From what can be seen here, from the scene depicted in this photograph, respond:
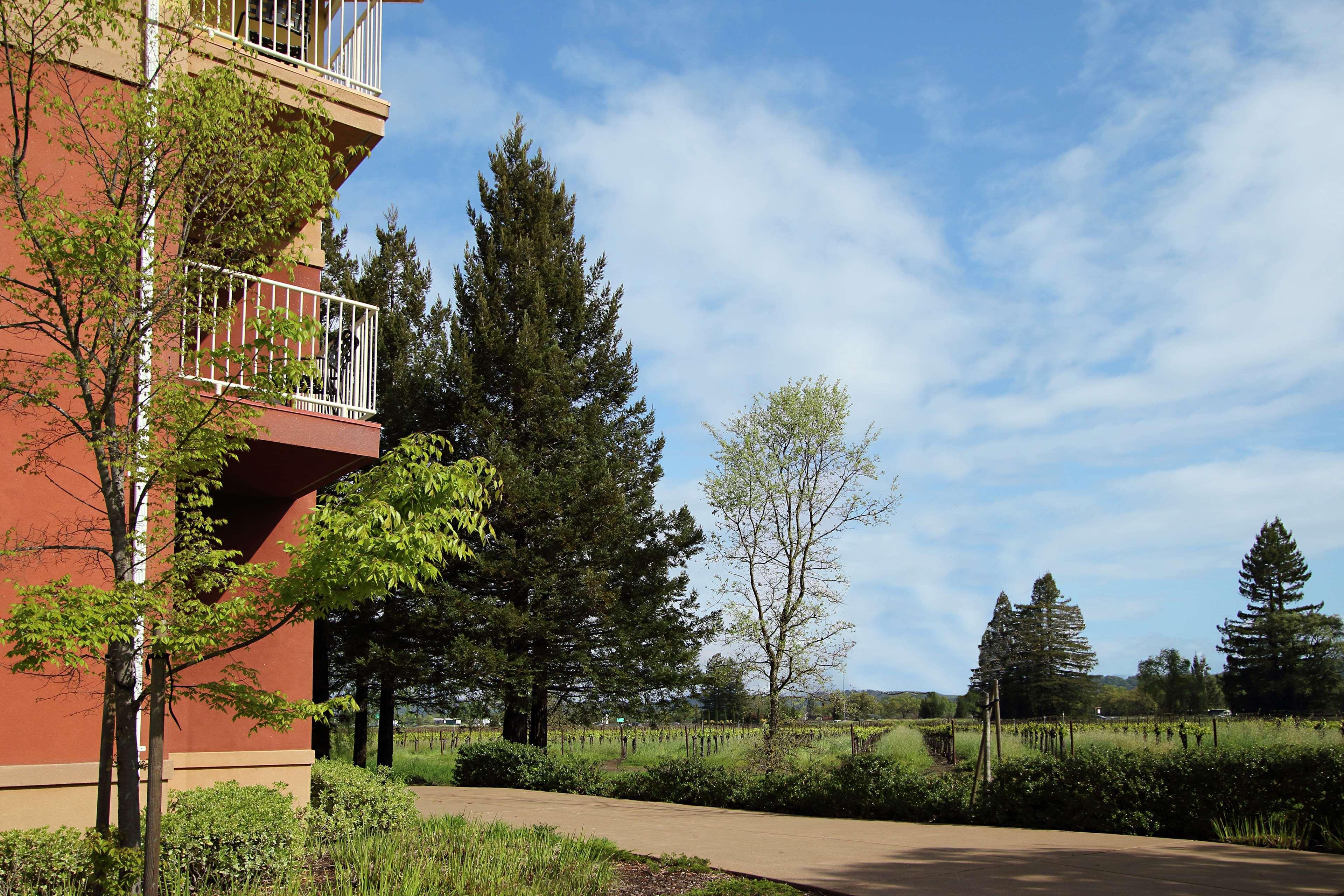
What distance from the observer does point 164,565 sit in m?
6.86

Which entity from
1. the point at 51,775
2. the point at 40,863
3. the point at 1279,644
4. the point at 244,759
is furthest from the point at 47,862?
the point at 1279,644

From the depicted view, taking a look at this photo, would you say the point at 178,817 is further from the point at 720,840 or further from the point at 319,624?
the point at 319,624

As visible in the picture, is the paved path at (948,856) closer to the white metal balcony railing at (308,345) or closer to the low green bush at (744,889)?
the low green bush at (744,889)

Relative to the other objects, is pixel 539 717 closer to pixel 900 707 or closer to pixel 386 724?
pixel 386 724

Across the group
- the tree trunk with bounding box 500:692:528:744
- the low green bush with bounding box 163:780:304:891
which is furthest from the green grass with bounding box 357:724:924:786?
the low green bush with bounding box 163:780:304:891

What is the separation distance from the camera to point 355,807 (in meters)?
9.70

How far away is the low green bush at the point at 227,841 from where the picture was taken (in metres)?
7.11

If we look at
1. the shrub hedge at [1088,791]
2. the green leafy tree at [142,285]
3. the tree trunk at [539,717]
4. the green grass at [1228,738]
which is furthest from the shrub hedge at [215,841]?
the tree trunk at [539,717]

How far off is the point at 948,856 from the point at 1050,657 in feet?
252

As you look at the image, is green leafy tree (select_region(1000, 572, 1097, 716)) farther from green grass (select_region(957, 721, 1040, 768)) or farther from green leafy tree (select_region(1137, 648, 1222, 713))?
green grass (select_region(957, 721, 1040, 768))

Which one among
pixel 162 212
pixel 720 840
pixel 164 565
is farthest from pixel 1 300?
pixel 720 840

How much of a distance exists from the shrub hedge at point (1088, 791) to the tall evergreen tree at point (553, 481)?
6634 mm

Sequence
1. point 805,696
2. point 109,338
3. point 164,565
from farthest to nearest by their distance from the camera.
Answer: point 805,696, point 164,565, point 109,338

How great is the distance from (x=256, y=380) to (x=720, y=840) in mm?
7464
